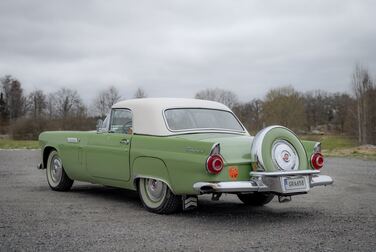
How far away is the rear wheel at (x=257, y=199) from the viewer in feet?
24.2

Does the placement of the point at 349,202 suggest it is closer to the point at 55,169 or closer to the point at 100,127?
the point at 100,127

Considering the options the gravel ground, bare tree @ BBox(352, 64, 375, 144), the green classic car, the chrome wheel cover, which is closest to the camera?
the gravel ground

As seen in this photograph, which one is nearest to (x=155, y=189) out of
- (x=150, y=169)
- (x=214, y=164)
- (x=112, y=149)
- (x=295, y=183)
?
(x=150, y=169)

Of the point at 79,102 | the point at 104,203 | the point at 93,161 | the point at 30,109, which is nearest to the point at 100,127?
the point at 93,161

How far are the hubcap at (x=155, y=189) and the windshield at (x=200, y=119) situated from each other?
80 cm

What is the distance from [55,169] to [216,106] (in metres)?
3.47

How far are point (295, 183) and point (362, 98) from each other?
151 ft

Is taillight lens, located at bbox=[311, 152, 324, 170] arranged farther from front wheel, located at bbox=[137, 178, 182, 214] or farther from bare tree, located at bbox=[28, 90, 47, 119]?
bare tree, located at bbox=[28, 90, 47, 119]

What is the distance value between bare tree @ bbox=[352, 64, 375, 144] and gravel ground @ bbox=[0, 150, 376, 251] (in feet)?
137

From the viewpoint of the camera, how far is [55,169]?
9.09m

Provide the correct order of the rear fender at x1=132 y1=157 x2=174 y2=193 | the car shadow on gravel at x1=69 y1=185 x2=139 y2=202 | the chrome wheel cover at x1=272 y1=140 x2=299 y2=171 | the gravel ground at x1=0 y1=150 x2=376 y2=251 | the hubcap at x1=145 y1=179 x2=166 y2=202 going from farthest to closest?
the car shadow on gravel at x1=69 y1=185 x2=139 y2=202 → the hubcap at x1=145 y1=179 x2=166 y2=202 → the rear fender at x1=132 y1=157 x2=174 y2=193 → the chrome wheel cover at x1=272 y1=140 x2=299 y2=171 → the gravel ground at x1=0 y1=150 x2=376 y2=251

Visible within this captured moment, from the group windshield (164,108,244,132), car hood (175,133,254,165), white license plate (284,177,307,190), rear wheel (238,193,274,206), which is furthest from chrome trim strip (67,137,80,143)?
white license plate (284,177,307,190)

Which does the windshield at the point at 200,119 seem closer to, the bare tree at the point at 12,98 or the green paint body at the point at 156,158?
the green paint body at the point at 156,158

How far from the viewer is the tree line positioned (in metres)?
49.3
